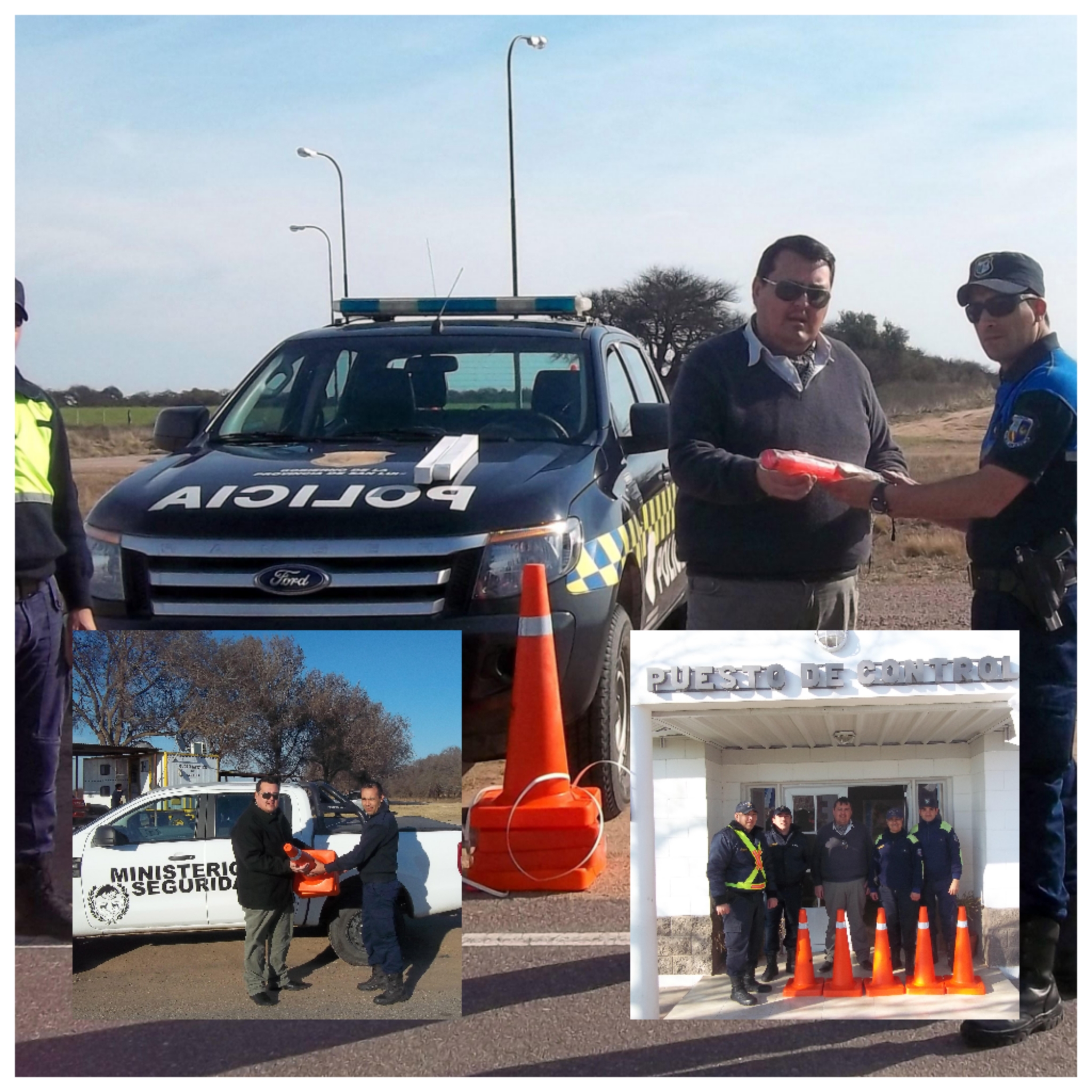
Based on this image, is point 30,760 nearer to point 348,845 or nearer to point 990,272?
point 348,845

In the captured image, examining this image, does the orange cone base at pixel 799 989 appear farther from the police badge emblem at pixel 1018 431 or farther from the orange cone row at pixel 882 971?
the police badge emblem at pixel 1018 431

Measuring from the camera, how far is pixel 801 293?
388 centimetres

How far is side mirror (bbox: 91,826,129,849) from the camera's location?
12.9ft

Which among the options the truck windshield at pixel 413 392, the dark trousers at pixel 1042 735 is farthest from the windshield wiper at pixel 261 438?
the dark trousers at pixel 1042 735

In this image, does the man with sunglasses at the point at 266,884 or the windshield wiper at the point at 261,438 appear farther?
the windshield wiper at the point at 261,438

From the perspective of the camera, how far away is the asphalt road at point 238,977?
3902mm

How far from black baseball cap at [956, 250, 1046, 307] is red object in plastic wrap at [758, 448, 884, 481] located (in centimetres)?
66

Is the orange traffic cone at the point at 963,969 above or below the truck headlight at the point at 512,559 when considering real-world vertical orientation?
below

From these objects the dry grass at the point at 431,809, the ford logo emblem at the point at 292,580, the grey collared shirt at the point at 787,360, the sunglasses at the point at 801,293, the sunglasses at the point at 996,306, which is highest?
the sunglasses at the point at 801,293

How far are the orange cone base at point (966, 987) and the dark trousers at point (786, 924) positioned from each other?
46cm

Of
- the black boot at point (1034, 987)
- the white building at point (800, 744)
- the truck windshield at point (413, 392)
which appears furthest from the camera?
the truck windshield at point (413, 392)

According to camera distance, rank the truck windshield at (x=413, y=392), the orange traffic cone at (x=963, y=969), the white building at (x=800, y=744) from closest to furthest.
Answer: the white building at (x=800, y=744), the orange traffic cone at (x=963, y=969), the truck windshield at (x=413, y=392)

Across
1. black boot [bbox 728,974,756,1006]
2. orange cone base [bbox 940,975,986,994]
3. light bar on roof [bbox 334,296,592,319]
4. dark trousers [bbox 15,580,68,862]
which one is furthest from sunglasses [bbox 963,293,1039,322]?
dark trousers [bbox 15,580,68,862]
